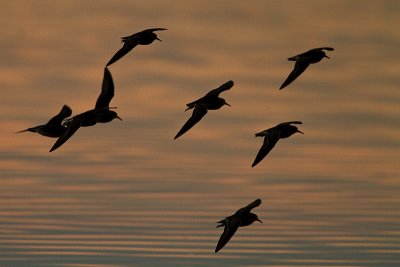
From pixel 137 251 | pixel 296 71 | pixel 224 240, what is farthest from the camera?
pixel 137 251

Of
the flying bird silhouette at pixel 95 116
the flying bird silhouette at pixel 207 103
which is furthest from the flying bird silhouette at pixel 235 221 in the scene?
the flying bird silhouette at pixel 95 116

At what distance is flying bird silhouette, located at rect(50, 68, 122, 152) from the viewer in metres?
31.3

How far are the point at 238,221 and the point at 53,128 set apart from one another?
3.43 meters

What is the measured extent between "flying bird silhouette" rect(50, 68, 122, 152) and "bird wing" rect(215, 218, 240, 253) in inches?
98.9

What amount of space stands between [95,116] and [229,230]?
9.93 ft

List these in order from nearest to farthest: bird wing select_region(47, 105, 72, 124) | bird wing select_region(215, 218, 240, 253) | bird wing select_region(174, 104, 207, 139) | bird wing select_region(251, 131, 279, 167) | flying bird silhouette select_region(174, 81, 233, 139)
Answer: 1. bird wing select_region(215, 218, 240, 253)
2. bird wing select_region(251, 131, 279, 167)
3. bird wing select_region(47, 105, 72, 124)
4. bird wing select_region(174, 104, 207, 139)
5. flying bird silhouette select_region(174, 81, 233, 139)

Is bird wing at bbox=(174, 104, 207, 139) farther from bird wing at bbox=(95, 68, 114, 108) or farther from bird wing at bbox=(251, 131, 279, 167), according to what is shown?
bird wing at bbox=(95, 68, 114, 108)

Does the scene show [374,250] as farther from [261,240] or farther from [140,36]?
[140,36]

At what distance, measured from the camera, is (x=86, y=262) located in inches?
1377

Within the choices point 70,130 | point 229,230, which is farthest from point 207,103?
point 70,130

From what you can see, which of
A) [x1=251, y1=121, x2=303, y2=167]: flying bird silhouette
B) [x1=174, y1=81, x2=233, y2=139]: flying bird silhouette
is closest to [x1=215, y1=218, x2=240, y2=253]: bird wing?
[x1=251, y1=121, x2=303, y2=167]: flying bird silhouette

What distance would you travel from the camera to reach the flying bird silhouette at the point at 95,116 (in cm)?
3129

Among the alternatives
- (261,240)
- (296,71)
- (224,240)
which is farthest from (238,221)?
(261,240)

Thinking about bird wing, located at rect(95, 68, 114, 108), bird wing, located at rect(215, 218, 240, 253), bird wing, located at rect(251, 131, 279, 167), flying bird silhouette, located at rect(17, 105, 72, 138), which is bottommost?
bird wing, located at rect(215, 218, 240, 253)
